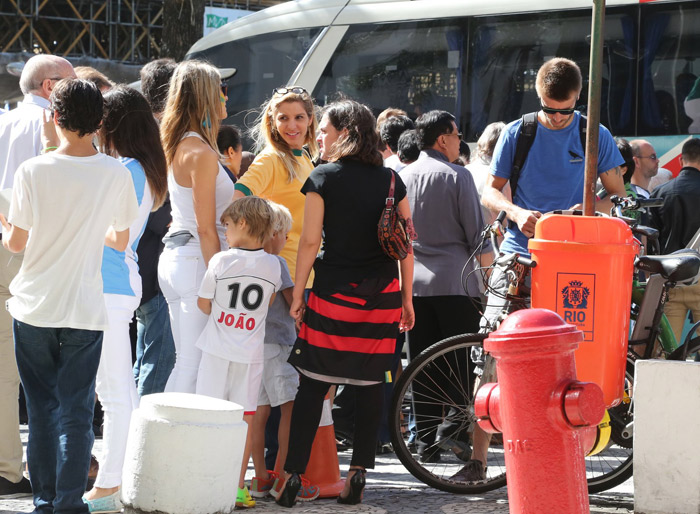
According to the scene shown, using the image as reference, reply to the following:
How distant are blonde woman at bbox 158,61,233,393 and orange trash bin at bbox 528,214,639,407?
63.3 inches

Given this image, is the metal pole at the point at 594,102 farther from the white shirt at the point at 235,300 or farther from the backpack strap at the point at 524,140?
the white shirt at the point at 235,300

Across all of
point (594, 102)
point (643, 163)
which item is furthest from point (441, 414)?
point (643, 163)

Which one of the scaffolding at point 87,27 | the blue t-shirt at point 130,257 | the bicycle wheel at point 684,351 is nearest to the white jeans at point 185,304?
the blue t-shirt at point 130,257

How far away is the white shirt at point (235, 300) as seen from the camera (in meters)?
5.29

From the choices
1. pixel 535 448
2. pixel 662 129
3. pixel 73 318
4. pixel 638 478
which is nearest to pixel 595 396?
pixel 535 448

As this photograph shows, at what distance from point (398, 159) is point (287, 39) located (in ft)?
24.8

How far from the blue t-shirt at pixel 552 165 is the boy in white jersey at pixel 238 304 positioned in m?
1.32

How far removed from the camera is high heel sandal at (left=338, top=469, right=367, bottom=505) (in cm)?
530

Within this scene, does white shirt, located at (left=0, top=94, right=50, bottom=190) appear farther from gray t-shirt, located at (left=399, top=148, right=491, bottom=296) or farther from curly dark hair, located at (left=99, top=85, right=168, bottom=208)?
gray t-shirt, located at (left=399, top=148, right=491, bottom=296)

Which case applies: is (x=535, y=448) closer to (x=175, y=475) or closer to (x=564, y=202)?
(x=175, y=475)

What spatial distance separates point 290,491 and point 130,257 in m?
1.33

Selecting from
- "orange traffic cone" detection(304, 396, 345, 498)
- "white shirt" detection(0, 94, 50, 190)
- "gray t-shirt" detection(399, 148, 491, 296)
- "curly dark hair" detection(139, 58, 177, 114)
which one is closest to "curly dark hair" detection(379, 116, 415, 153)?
"gray t-shirt" detection(399, 148, 491, 296)

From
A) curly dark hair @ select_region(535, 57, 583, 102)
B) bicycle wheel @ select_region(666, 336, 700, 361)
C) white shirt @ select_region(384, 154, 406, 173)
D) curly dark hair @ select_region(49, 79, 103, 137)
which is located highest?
curly dark hair @ select_region(535, 57, 583, 102)

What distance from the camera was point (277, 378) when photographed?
5645mm
